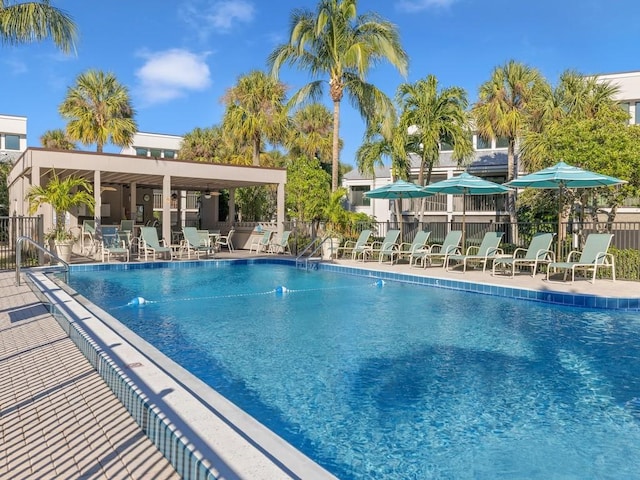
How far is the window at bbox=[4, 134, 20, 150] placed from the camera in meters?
41.1

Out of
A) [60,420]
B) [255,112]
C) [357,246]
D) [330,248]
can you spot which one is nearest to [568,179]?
[357,246]

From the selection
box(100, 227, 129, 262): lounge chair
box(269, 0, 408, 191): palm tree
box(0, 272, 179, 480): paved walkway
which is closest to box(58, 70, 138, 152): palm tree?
box(269, 0, 408, 191): palm tree

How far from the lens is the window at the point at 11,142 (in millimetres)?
41125

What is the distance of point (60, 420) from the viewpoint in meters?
3.15

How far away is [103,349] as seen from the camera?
15.1ft

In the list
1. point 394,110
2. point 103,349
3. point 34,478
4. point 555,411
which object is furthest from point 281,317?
point 394,110

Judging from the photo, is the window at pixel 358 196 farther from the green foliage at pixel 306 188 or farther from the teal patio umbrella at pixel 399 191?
the teal patio umbrella at pixel 399 191

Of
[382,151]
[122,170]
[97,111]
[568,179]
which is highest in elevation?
[97,111]

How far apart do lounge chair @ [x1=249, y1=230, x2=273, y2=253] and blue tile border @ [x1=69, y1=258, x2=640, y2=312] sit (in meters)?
2.44

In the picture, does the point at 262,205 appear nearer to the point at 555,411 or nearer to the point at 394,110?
the point at 394,110

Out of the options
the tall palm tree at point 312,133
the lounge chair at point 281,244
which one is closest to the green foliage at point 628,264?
the lounge chair at point 281,244

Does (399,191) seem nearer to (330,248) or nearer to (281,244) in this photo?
(330,248)

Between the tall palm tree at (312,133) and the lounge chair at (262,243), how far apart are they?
36.3 feet

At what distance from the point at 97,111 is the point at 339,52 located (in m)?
11.7
